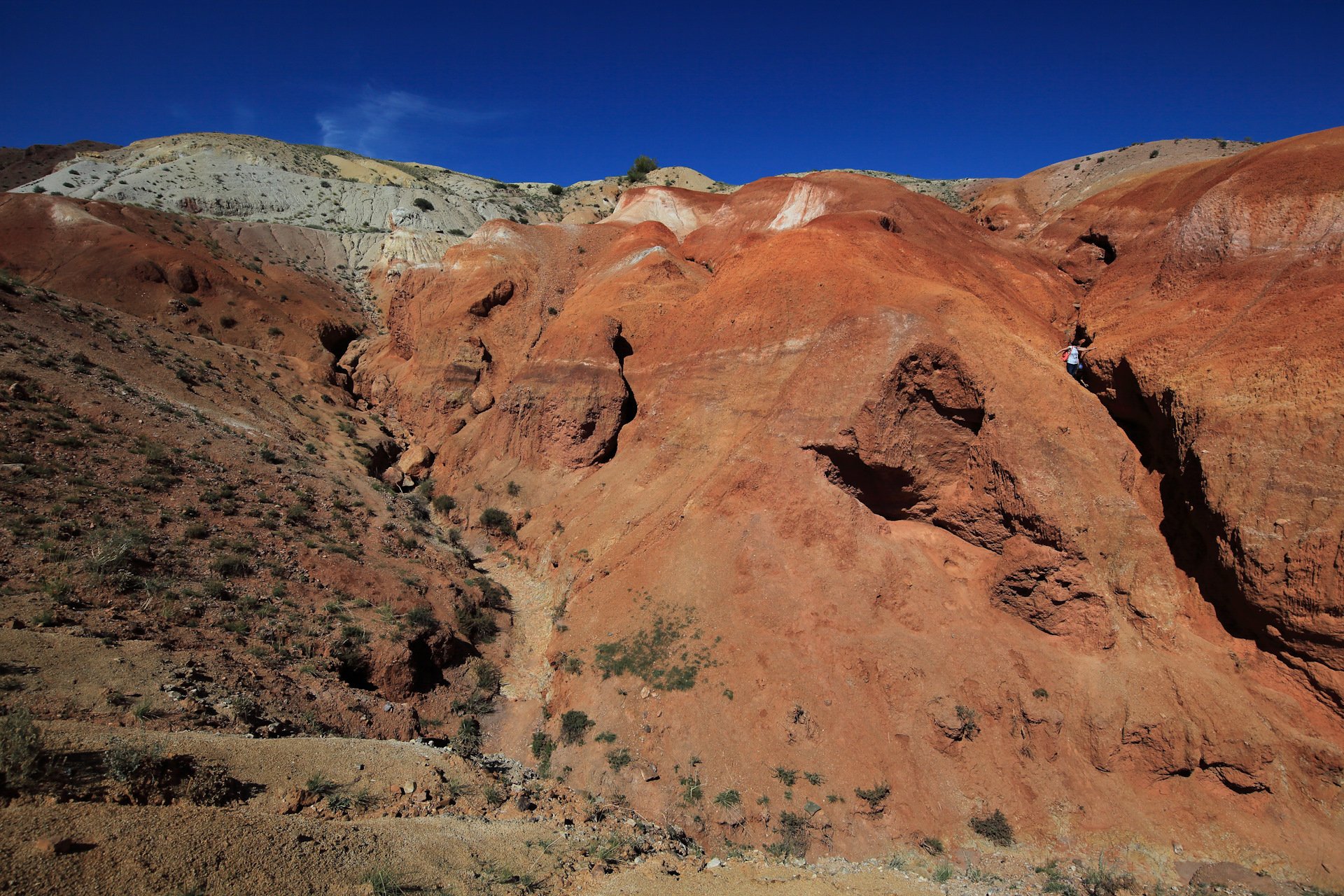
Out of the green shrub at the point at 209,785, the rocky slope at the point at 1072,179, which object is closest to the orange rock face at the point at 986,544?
the green shrub at the point at 209,785

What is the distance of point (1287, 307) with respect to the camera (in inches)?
521

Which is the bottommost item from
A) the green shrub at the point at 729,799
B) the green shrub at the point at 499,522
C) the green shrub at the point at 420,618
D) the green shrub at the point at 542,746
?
the green shrub at the point at 729,799

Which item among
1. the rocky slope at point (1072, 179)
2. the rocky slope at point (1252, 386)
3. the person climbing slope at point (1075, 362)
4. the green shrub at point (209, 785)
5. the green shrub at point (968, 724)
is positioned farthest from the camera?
the rocky slope at point (1072, 179)

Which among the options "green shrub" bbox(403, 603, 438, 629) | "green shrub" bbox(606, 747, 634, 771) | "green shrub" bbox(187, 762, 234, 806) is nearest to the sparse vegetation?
"green shrub" bbox(606, 747, 634, 771)

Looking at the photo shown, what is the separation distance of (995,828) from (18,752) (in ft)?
52.1

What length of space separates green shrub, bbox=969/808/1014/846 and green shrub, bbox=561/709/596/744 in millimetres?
9110

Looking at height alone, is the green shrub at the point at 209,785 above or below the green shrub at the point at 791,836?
above

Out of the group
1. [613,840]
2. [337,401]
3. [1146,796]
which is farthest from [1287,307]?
[337,401]

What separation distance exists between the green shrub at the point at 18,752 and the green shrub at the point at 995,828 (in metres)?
15.5

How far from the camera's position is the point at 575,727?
15.1 metres

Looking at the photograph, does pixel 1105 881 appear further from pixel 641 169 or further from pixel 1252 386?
pixel 641 169

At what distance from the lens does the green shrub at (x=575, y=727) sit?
1494cm

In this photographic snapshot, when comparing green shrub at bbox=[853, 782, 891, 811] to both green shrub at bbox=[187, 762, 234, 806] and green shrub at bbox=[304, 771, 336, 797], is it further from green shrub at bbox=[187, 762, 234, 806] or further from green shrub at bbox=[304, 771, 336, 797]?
green shrub at bbox=[187, 762, 234, 806]

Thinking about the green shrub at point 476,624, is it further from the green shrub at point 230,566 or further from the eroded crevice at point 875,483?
the eroded crevice at point 875,483
